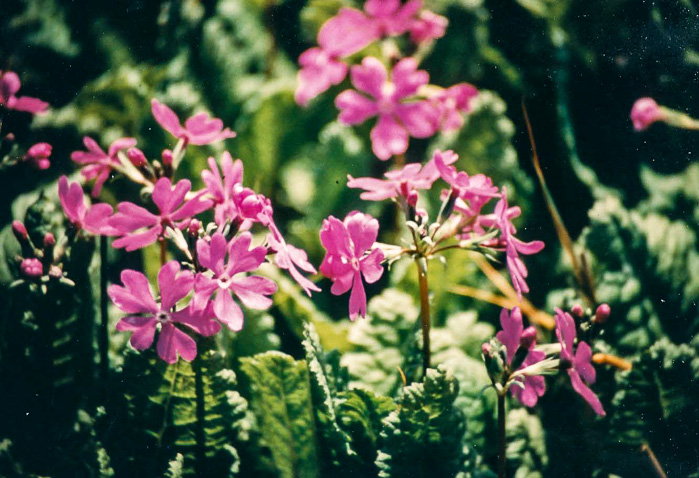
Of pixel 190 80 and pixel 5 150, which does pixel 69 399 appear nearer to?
pixel 5 150

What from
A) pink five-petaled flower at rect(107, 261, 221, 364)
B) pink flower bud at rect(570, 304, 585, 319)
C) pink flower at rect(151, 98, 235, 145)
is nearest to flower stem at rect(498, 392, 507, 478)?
pink flower bud at rect(570, 304, 585, 319)

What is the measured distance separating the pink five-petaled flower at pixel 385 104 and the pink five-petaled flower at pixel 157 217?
425 mm

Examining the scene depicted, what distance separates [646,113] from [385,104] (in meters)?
0.76

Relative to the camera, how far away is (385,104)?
1.45 m

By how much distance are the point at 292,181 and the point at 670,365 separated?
1.27 m

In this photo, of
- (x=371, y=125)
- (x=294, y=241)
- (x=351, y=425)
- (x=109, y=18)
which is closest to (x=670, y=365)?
(x=351, y=425)

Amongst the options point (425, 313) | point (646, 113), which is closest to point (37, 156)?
point (425, 313)

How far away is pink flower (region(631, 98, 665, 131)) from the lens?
1.68 meters

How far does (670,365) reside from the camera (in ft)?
4.66

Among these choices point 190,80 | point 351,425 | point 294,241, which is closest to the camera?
point 351,425

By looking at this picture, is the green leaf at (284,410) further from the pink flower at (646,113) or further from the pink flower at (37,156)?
the pink flower at (646,113)

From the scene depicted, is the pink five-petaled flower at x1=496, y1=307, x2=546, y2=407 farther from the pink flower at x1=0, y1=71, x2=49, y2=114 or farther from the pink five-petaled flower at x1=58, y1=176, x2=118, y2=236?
the pink flower at x1=0, y1=71, x2=49, y2=114

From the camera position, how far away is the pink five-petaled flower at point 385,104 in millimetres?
1427

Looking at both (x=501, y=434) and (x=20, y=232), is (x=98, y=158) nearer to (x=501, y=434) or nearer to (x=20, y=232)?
(x=20, y=232)
